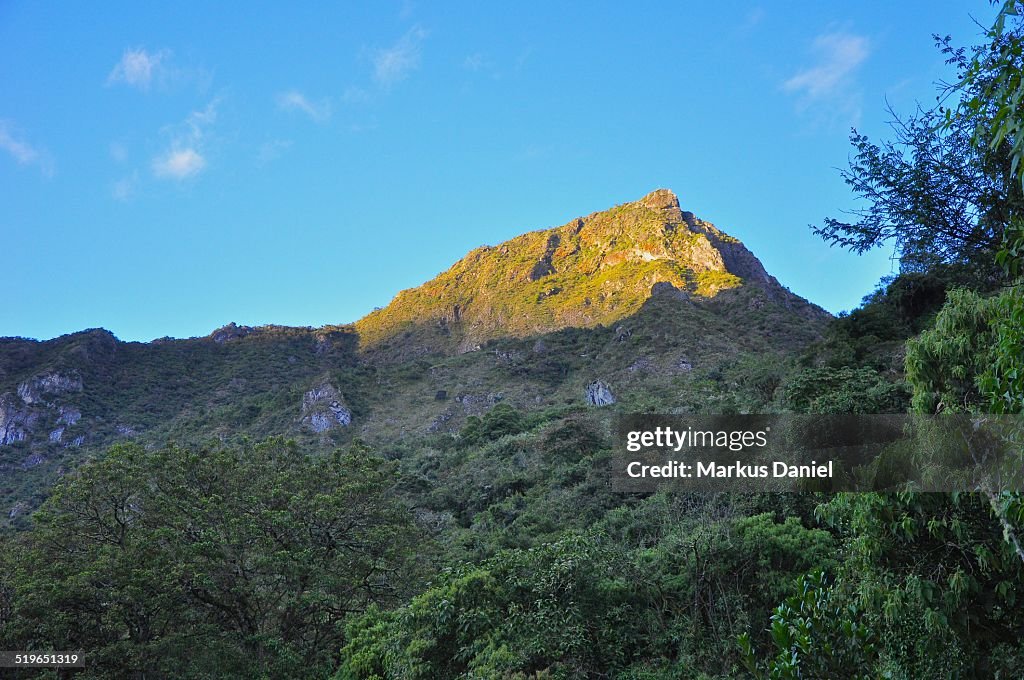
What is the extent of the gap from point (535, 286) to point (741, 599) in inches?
3042

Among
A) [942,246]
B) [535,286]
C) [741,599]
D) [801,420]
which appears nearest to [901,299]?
[801,420]

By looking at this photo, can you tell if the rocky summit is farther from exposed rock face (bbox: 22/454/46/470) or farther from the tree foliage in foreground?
the tree foliage in foreground

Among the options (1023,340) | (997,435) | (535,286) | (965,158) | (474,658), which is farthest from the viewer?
(535,286)

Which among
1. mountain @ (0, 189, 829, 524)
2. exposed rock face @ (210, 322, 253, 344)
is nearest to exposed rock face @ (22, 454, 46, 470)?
mountain @ (0, 189, 829, 524)

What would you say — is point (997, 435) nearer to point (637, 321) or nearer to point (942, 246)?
point (942, 246)

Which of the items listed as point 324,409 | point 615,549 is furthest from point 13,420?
point 615,549

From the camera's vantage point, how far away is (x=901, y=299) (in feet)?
78.9

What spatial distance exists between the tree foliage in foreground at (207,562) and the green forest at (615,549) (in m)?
0.04

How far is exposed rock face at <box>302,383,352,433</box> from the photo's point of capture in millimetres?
50688

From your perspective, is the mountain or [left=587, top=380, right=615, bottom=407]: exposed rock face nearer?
[left=587, top=380, right=615, bottom=407]: exposed rock face

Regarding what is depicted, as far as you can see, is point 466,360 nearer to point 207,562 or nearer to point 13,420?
point 13,420

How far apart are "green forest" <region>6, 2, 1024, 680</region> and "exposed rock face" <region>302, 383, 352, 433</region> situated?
2338 centimetres

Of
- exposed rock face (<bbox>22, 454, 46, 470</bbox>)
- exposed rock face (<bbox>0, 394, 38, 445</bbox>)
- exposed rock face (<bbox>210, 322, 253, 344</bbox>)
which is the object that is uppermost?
exposed rock face (<bbox>210, 322, 253, 344</bbox>)

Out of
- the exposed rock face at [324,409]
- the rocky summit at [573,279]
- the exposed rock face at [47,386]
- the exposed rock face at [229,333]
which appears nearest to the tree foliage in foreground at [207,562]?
the exposed rock face at [324,409]
